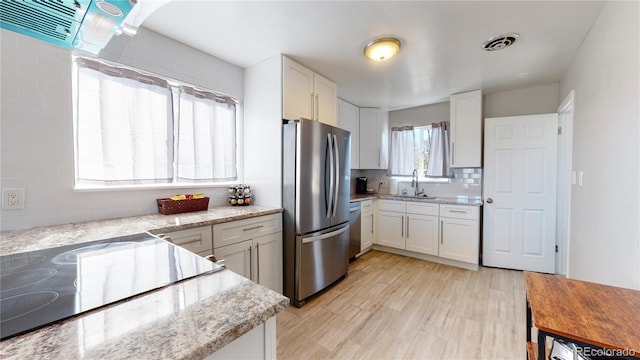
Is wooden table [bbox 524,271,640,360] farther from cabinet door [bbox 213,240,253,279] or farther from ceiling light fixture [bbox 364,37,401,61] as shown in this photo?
ceiling light fixture [bbox 364,37,401,61]

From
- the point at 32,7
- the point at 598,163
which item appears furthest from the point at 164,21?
the point at 598,163

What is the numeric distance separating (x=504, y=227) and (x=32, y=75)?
4614 millimetres

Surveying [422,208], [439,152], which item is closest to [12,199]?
[422,208]

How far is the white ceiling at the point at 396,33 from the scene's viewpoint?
166 cm

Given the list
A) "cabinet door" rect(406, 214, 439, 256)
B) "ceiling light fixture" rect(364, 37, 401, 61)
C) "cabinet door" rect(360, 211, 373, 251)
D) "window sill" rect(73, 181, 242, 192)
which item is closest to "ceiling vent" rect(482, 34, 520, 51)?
"ceiling light fixture" rect(364, 37, 401, 61)

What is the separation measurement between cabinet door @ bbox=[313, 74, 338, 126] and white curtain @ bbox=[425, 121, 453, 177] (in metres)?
1.80

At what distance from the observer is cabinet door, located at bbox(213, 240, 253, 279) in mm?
1863

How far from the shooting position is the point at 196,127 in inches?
92.4

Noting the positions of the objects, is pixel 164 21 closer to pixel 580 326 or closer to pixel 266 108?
pixel 266 108

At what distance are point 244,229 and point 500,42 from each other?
106 inches

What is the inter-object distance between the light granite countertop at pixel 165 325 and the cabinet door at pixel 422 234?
3137 mm

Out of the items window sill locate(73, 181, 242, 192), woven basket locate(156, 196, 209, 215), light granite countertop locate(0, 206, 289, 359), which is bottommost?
light granite countertop locate(0, 206, 289, 359)

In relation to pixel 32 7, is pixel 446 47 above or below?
above

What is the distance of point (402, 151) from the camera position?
4.12 m
